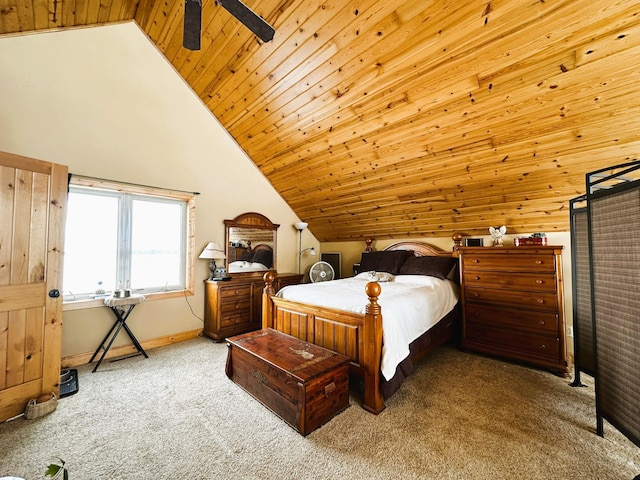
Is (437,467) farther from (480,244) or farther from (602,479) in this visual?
(480,244)

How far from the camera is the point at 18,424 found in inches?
73.1

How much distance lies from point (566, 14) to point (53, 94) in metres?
4.28

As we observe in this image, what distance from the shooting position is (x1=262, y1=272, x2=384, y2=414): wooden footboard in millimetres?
1971

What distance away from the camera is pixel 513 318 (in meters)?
2.83

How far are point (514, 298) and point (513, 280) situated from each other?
0.19m

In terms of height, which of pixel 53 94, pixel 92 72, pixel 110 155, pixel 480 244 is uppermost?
pixel 92 72

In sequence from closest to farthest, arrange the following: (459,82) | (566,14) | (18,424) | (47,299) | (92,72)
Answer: (566,14) < (18,424) < (47,299) < (459,82) < (92,72)

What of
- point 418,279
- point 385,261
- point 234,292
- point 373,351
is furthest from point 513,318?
point 234,292

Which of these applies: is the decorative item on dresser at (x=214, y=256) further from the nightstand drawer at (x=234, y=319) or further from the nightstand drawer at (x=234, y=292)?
the nightstand drawer at (x=234, y=319)

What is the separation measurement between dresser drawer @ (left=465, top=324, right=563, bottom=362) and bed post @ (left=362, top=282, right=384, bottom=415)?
1.65 meters

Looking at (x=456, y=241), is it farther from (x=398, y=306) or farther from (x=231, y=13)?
(x=231, y=13)

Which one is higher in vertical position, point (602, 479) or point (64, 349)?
point (64, 349)

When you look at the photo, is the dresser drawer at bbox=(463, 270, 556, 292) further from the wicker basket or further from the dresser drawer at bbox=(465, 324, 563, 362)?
the wicker basket

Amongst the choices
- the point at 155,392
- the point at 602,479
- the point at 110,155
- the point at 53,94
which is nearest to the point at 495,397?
the point at 602,479
